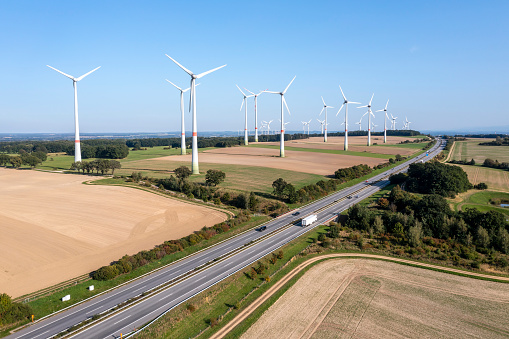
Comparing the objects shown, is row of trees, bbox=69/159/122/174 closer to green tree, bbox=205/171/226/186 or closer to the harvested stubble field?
green tree, bbox=205/171/226/186

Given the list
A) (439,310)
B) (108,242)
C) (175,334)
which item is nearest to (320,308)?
(439,310)

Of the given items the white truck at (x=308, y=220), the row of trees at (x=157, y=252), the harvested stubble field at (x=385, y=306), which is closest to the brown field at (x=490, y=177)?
the white truck at (x=308, y=220)

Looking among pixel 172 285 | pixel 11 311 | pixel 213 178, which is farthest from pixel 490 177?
pixel 11 311

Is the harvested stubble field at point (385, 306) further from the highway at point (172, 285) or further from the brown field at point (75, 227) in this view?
the brown field at point (75, 227)

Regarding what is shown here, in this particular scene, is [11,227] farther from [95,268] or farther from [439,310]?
[439,310]

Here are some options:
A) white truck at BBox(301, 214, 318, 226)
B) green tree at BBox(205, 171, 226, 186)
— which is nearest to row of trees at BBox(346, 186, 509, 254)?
white truck at BBox(301, 214, 318, 226)
